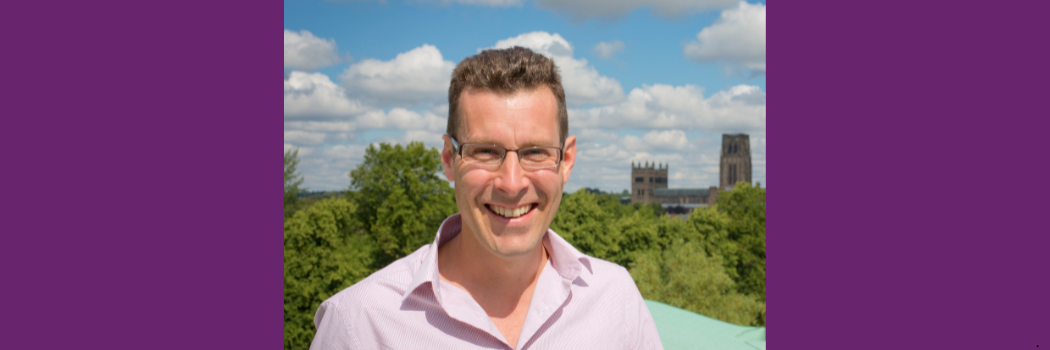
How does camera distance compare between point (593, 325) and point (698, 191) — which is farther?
point (698, 191)

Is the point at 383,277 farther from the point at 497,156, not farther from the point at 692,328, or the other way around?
the point at 692,328

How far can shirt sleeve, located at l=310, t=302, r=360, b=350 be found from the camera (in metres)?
3.04

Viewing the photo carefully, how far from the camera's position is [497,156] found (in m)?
3.01

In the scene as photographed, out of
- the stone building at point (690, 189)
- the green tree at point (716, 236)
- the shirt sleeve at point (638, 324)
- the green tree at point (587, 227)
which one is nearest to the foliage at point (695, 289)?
the green tree at point (587, 227)

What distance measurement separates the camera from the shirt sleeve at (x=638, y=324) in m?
3.53

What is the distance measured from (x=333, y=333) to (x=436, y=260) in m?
0.60

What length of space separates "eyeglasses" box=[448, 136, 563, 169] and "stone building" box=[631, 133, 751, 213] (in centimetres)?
13985

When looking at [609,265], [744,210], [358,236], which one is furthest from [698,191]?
[609,265]

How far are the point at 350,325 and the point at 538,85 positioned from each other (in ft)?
4.82

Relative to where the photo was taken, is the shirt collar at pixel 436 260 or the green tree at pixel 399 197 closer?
the shirt collar at pixel 436 260

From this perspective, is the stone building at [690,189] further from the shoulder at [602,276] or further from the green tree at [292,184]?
the shoulder at [602,276]

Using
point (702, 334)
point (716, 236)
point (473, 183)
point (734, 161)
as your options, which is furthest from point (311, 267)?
point (734, 161)

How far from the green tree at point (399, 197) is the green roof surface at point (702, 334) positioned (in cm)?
1658

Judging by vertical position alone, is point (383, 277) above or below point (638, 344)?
above
